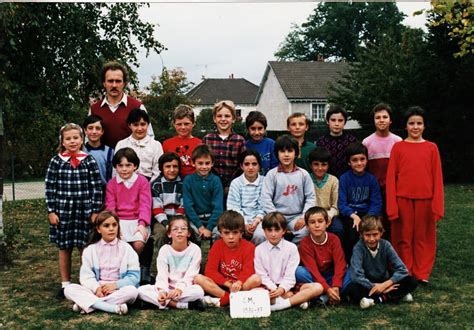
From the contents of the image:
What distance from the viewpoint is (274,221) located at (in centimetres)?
512

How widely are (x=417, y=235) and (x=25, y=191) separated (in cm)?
1436

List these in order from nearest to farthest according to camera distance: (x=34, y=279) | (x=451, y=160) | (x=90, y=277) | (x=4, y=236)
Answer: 1. (x=90, y=277)
2. (x=34, y=279)
3. (x=4, y=236)
4. (x=451, y=160)

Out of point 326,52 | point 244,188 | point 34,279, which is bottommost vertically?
point 34,279

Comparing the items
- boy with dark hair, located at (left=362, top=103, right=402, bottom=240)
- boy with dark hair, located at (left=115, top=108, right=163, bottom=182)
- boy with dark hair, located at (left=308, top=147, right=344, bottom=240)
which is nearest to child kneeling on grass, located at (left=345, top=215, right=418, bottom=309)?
boy with dark hair, located at (left=308, top=147, right=344, bottom=240)

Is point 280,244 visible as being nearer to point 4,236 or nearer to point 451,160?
point 4,236

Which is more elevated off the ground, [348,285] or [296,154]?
[296,154]

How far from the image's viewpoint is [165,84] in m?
26.7

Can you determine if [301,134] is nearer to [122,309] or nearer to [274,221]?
[274,221]

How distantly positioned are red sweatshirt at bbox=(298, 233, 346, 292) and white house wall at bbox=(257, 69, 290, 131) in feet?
103

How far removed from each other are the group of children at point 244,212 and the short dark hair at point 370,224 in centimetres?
1

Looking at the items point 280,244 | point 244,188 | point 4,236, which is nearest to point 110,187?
point 244,188

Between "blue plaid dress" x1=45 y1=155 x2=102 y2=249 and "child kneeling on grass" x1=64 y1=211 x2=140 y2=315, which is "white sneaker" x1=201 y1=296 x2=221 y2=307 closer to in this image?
"child kneeling on grass" x1=64 y1=211 x2=140 y2=315

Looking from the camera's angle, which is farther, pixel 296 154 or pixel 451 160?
pixel 451 160

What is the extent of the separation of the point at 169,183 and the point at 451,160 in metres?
13.9
